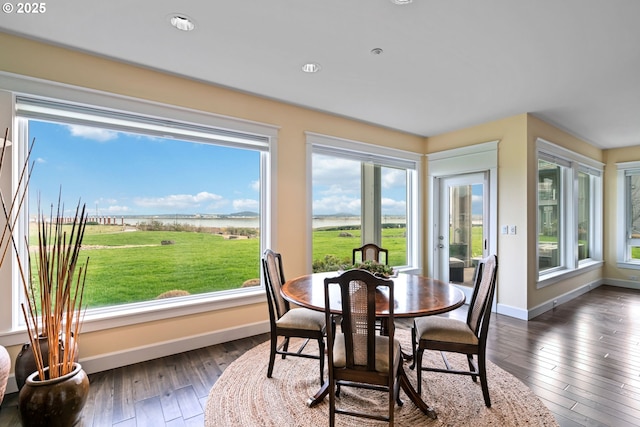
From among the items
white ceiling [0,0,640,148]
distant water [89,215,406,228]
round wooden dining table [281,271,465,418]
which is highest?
white ceiling [0,0,640,148]

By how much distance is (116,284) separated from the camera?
2.74 m

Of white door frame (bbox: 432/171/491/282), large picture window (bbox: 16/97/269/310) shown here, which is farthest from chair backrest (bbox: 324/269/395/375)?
white door frame (bbox: 432/171/491/282)

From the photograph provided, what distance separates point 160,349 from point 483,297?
280cm

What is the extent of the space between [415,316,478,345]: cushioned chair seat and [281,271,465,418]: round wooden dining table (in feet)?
0.66

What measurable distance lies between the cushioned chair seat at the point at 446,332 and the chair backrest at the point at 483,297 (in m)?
0.08

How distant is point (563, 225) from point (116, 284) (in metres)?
6.30

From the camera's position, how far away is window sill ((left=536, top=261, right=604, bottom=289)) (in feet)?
13.3

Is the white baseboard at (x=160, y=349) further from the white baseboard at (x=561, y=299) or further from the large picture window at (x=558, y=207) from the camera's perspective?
the large picture window at (x=558, y=207)

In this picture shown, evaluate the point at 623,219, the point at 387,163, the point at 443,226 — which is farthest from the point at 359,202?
the point at 623,219

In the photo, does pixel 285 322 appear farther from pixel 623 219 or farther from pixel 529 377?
pixel 623 219

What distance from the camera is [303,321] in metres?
2.32

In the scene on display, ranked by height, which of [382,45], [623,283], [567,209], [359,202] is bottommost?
[623,283]

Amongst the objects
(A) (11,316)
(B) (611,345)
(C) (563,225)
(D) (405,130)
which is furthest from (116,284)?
(C) (563,225)

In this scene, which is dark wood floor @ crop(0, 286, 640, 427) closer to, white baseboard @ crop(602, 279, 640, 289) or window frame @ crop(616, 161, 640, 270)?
white baseboard @ crop(602, 279, 640, 289)
